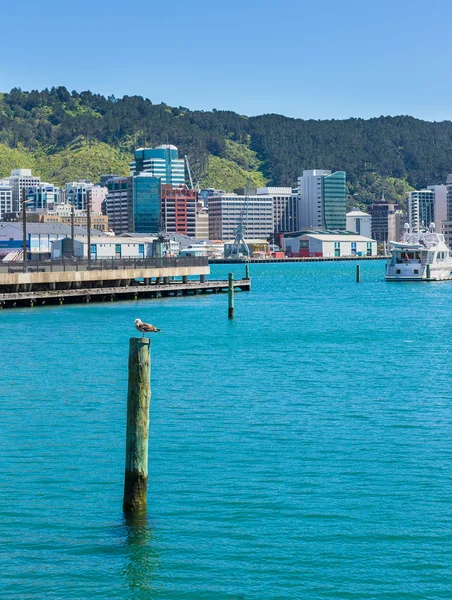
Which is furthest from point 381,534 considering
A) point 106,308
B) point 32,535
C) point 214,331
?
point 106,308

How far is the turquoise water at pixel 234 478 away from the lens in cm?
1875

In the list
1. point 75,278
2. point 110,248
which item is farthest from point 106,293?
point 110,248

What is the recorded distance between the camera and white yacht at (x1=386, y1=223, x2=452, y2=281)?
Answer: 122875 millimetres

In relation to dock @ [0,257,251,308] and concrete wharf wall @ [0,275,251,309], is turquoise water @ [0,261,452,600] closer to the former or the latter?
concrete wharf wall @ [0,275,251,309]

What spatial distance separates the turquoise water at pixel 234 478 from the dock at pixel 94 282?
91.4 feet

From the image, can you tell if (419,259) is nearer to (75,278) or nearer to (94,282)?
(94,282)

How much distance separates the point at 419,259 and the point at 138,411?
354ft

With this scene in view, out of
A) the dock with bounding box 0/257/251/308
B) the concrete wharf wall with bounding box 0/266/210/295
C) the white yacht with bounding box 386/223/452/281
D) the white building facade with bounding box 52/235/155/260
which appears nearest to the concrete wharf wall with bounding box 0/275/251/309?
the dock with bounding box 0/257/251/308

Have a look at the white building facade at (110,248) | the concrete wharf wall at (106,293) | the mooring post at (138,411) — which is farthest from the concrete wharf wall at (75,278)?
the white building facade at (110,248)

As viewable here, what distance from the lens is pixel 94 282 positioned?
85562 millimetres

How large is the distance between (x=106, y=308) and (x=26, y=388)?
39701mm

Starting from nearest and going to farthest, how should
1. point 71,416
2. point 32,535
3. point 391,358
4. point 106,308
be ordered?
point 32,535, point 71,416, point 391,358, point 106,308

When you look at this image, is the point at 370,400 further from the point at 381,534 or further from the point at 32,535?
the point at 32,535

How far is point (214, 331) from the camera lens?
202 feet
